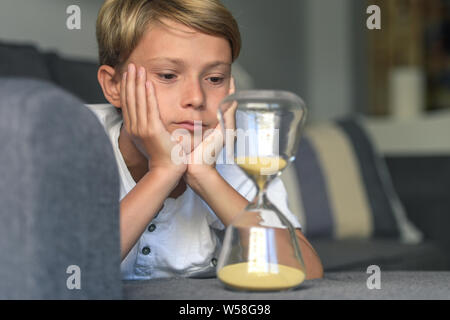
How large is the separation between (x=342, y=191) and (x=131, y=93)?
4.61ft

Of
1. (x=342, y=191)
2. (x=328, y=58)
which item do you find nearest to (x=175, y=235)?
(x=342, y=191)

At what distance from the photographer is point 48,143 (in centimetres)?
49

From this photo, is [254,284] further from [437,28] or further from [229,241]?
[437,28]

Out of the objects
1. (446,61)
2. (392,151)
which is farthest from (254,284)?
(446,61)

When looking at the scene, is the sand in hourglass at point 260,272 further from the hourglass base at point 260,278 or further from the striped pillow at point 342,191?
the striped pillow at point 342,191

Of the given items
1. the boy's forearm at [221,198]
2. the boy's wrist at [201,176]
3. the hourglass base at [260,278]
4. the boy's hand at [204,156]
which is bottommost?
the hourglass base at [260,278]

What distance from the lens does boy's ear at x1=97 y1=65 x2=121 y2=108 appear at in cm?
90

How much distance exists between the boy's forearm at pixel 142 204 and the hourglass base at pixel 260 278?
18cm

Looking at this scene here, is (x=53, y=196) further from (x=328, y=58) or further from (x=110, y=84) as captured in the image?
(x=328, y=58)

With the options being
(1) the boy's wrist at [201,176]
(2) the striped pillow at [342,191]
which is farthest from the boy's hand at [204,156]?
(2) the striped pillow at [342,191]

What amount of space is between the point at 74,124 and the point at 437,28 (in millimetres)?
3843

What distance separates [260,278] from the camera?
0.62m

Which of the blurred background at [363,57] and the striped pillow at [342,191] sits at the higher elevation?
the blurred background at [363,57]

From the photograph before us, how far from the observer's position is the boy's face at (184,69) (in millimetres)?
817
